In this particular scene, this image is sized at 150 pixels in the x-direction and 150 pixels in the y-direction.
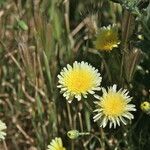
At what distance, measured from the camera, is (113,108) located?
1.17m

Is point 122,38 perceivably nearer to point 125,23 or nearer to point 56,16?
point 125,23

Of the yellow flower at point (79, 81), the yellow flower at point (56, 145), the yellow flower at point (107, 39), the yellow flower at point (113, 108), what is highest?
the yellow flower at point (107, 39)

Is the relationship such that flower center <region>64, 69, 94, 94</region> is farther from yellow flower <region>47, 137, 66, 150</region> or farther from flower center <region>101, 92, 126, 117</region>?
yellow flower <region>47, 137, 66, 150</region>

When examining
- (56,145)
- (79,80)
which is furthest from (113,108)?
(56,145)

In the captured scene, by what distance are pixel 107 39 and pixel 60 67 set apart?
274 millimetres

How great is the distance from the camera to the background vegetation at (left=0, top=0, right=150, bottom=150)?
1.25 meters

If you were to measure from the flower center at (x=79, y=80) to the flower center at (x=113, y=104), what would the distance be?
0.05m

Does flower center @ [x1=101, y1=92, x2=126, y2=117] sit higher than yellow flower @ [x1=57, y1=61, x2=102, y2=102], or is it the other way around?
yellow flower @ [x1=57, y1=61, x2=102, y2=102]

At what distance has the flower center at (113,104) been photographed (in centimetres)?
117

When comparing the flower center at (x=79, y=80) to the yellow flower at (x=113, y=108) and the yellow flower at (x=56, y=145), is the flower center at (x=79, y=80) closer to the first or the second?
the yellow flower at (x=113, y=108)

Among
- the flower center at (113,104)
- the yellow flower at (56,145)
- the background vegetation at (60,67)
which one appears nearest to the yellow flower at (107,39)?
the background vegetation at (60,67)

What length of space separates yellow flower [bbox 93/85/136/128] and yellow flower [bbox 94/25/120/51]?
0.11m

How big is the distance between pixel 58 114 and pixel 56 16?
325 mm

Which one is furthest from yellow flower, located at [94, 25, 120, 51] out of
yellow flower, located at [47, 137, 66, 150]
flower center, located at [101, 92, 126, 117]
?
yellow flower, located at [47, 137, 66, 150]
